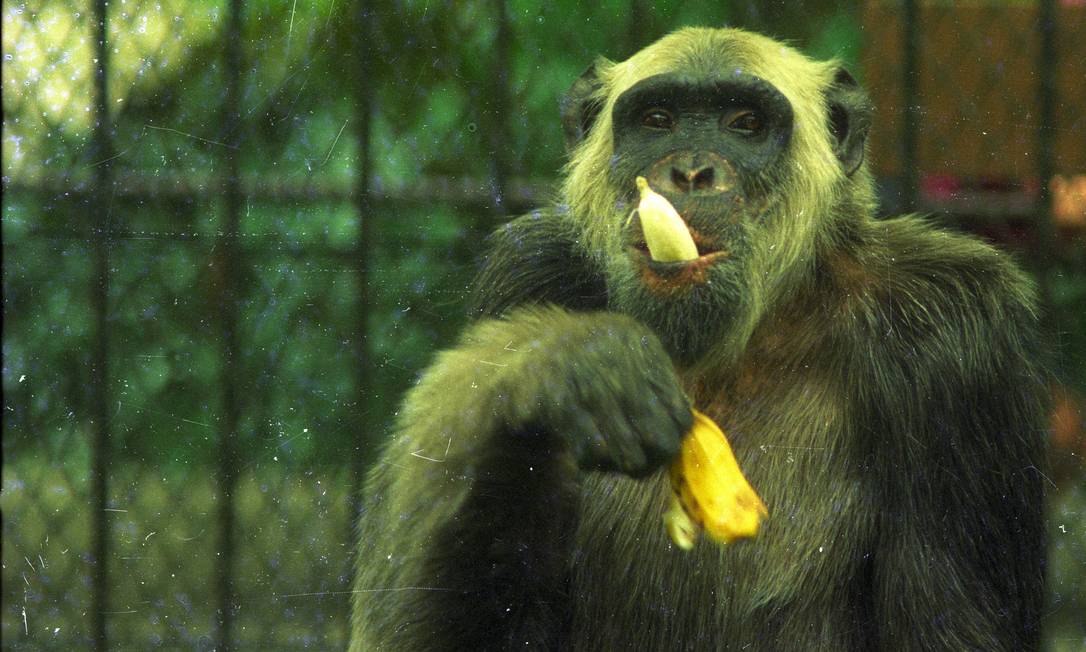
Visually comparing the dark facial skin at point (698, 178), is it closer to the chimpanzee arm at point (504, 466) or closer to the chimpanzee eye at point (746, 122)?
the chimpanzee eye at point (746, 122)

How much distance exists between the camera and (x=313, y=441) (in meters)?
2.51

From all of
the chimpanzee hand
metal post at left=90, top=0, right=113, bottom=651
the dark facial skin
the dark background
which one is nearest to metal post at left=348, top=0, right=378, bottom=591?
the dark background

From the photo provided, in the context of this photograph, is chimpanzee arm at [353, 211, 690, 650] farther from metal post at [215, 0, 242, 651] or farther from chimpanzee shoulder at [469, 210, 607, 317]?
metal post at [215, 0, 242, 651]

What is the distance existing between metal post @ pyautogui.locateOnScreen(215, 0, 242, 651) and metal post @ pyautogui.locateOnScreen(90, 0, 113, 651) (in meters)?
0.27

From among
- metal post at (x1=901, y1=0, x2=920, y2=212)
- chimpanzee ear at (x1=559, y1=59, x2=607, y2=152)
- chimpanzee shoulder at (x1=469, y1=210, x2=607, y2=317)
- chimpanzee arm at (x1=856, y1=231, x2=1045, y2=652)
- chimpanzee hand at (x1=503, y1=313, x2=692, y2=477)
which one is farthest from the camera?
metal post at (x1=901, y1=0, x2=920, y2=212)

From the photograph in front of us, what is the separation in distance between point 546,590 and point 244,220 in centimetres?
112

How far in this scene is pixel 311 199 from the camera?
8.23 feet

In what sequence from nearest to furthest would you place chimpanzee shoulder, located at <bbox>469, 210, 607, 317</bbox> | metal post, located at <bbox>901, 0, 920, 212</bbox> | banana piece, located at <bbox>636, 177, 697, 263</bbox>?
banana piece, located at <bbox>636, 177, 697, 263</bbox>, chimpanzee shoulder, located at <bbox>469, 210, 607, 317</bbox>, metal post, located at <bbox>901, 0, 920, 212</bbox>

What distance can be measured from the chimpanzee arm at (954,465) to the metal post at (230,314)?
4.59 ft

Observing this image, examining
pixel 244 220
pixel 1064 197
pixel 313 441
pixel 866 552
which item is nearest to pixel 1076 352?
pixel 1064 197

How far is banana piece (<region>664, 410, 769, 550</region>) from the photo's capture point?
5.73 ft

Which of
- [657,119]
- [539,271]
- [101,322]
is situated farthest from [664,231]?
[101,322]

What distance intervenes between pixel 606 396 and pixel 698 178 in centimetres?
46

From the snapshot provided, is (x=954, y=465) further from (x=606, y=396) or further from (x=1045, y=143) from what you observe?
(x=1045, y=143)
